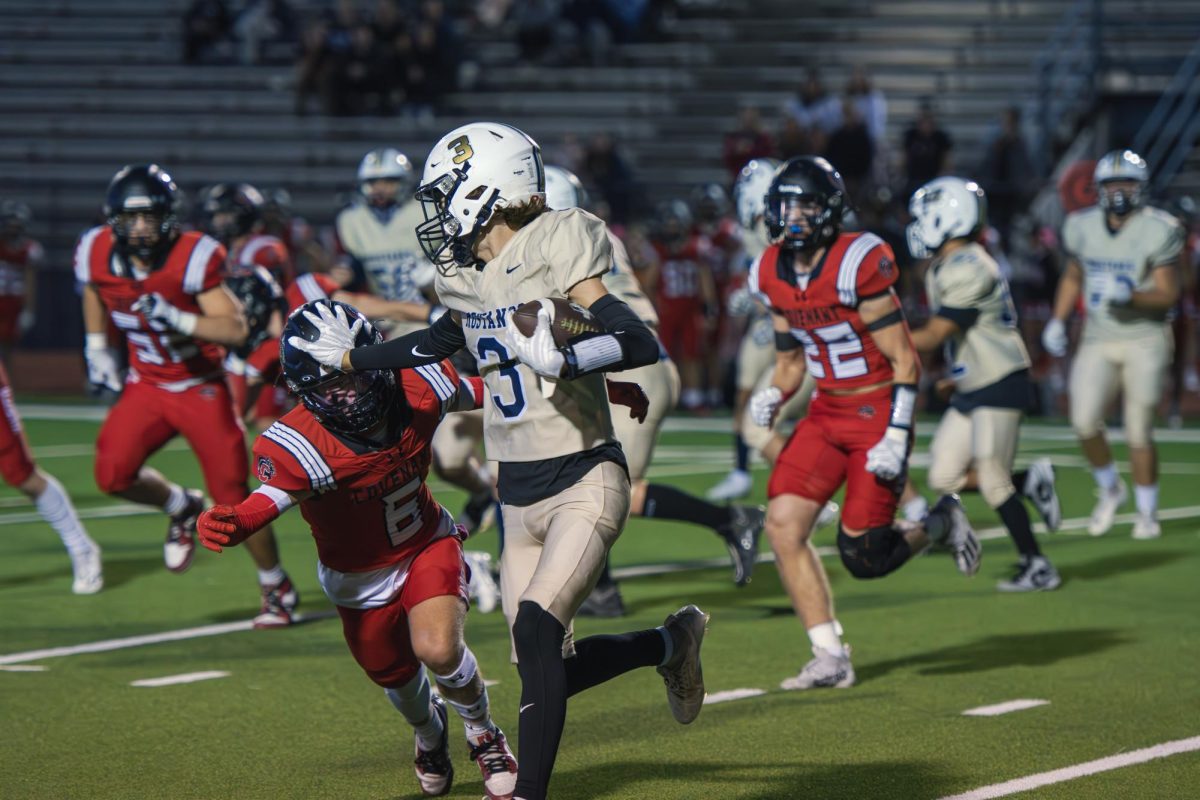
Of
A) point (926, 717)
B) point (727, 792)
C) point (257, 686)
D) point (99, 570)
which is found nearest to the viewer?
point (727, 792)

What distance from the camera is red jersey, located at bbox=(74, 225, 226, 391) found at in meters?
7.47

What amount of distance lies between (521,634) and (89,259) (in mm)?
4033

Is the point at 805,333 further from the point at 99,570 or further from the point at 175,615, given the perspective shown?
the point at 99,570

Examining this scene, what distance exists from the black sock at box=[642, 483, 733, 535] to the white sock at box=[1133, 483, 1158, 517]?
2.95 m

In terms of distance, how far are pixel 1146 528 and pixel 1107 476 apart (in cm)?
37

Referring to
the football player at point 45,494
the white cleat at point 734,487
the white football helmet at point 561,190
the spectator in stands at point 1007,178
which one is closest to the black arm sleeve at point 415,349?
the white football helmet at point 561,190

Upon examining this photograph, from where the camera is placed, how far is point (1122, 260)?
9.39m

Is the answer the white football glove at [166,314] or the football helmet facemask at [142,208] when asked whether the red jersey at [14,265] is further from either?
the white football glove at [166,314]

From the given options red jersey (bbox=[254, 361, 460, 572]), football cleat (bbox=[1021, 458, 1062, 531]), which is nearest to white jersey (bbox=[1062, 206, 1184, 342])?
football cleat (bbox=[1021, 458, 1062, 531])

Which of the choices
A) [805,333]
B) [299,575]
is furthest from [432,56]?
[805,333]

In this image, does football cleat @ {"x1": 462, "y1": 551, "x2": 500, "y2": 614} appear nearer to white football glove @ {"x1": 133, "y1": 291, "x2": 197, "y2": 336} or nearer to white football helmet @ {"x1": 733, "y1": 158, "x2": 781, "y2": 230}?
white football glove @ {"x1": 133, "y1": 291, "x2": 197, "y2": 336}

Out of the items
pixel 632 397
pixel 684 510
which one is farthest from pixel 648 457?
pixel 632 397

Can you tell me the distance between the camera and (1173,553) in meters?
9.12

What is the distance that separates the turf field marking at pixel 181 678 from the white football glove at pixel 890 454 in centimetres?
239
